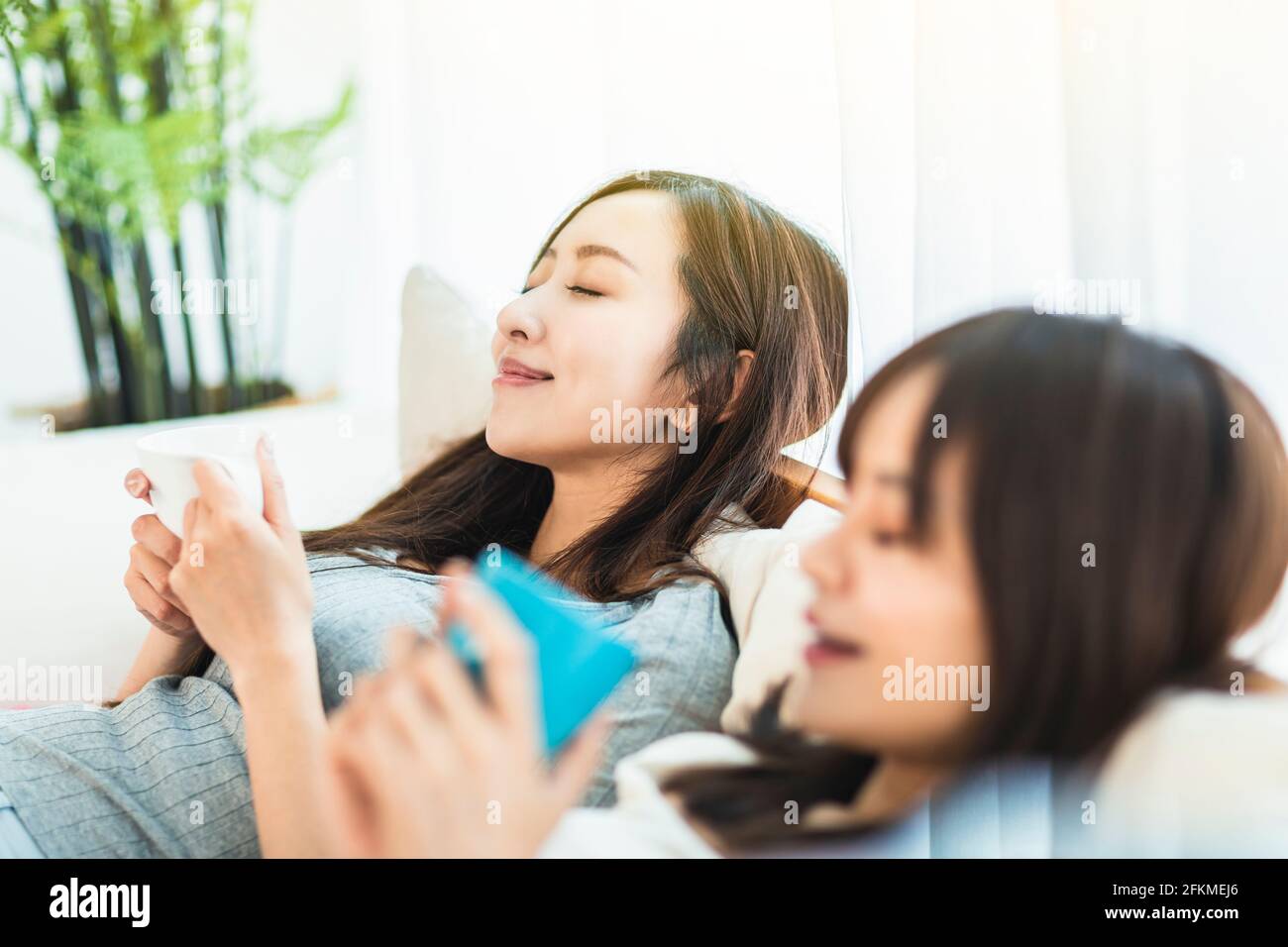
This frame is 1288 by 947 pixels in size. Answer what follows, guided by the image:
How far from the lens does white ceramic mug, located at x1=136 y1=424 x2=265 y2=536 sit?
75 cm

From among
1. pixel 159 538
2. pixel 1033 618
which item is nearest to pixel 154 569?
pixel 159 538

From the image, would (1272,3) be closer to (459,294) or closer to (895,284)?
(895,284)

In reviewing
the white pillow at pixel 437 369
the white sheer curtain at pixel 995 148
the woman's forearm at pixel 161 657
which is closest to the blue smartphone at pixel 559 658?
the white sheer curtain at pixel 995 148

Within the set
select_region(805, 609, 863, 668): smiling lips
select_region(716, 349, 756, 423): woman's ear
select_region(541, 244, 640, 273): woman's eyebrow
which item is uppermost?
Answer: select_region(541, 244, 640, 273): woman's eyebrow

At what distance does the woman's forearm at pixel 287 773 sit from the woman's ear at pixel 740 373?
469 mm

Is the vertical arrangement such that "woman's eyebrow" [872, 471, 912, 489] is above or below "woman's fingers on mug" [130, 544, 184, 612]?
above

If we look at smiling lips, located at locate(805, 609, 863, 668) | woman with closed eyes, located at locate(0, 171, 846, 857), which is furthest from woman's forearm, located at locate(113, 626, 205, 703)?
smiling lips, located at locate(805, 609, 863, 668)

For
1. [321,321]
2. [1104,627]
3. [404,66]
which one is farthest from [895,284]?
[321,321]

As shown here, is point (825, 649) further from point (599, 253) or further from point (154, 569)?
point (154, 569)

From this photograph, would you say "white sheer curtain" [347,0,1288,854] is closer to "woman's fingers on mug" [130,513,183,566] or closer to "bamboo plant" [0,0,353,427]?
"woman's fingers on mug" [130,513,183,566]

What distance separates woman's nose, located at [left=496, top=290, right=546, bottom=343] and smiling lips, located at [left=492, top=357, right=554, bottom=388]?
2 cm

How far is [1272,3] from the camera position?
32.8 inches
